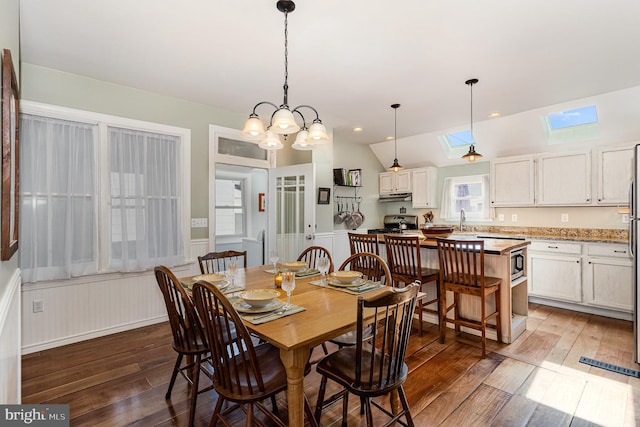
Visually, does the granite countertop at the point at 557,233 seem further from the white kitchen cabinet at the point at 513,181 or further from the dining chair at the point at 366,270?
the dining chair at the point at 366,270

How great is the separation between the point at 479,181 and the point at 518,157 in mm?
821

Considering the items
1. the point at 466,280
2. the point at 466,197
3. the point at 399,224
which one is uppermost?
the point at 466,197

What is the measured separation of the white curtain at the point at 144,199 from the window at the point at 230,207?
2.25m

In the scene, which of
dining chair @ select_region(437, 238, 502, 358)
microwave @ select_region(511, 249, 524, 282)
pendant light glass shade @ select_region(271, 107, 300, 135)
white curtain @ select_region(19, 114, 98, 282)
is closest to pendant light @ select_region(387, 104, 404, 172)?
dining chair @ select_region(437, 238, 502, 358)

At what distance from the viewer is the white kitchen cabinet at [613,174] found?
12.1 ft

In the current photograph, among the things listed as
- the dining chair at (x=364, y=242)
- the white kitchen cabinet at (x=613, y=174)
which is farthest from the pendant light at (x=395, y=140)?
the white kitchen cabinet at (x=613, y=174)

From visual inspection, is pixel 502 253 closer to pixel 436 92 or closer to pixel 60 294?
pixel 436 92

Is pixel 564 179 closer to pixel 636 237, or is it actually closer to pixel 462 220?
pixel 462 220

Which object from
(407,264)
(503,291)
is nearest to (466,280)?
(503,291)

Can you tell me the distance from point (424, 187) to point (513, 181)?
1511mm

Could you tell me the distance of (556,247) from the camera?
395cm

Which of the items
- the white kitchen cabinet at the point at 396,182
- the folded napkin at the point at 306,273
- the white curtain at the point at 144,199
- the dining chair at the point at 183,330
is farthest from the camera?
the white kitchen cabinet at the point at 396,182

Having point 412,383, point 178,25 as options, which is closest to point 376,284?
point 412,383

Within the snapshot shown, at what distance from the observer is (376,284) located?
86.0 inches
